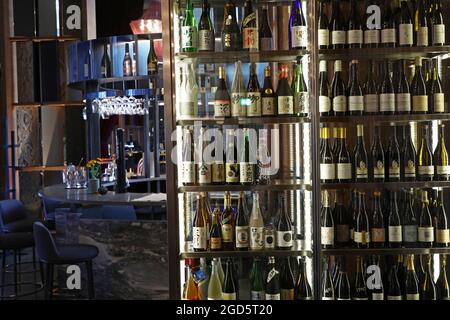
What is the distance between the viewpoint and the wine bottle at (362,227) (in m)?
2.65

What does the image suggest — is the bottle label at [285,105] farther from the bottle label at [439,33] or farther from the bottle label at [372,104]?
the bottle label at [439,33]

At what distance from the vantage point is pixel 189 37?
257 cm

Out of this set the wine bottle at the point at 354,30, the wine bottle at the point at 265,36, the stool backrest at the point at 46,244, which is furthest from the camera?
the stool backrest at the point at 46,244

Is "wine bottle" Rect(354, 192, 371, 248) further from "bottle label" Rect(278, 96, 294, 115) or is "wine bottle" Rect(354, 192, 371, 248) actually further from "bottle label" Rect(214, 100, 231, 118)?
"bottle label" Rect(214, 100, 231, 118)

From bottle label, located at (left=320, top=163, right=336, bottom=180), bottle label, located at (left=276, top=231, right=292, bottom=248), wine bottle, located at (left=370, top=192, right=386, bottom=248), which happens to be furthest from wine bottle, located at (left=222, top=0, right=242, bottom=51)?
wine bottle, located at (left=370, top=192, right=386, bottom=248)

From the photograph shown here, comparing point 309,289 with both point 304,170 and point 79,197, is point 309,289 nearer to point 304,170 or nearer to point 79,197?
point 304,170

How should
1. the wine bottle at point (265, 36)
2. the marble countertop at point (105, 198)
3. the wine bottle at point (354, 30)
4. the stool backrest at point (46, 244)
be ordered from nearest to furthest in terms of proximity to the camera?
the wine bottle at point (354, 30), the wine bottle at point (265, 36), the stool backrest at point (46, 244), the marble countertop at point (105, 198)

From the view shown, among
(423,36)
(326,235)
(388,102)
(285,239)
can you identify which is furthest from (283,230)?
(423,36)

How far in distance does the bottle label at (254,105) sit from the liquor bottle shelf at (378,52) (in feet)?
1.20

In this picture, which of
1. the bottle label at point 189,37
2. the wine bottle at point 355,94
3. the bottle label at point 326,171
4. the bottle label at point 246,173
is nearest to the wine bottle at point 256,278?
the bottle label at point 246,173

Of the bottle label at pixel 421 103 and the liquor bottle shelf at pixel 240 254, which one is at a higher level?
the bottle label at pixel 421 103

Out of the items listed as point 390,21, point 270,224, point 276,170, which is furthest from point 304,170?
point 390,21

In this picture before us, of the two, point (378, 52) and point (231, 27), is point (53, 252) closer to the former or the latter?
point (231, 27)

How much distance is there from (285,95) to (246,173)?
448mm
